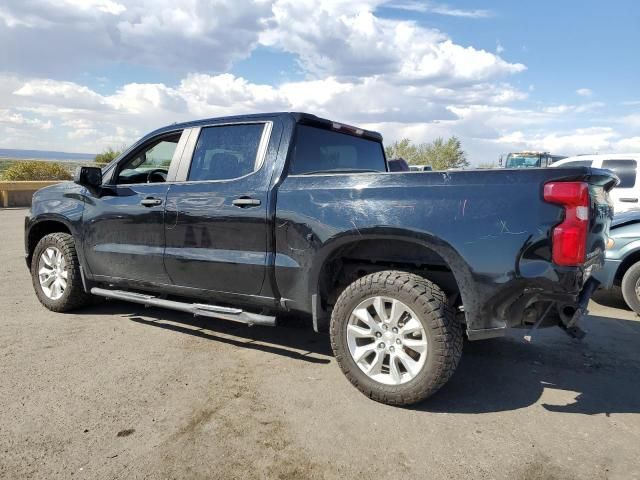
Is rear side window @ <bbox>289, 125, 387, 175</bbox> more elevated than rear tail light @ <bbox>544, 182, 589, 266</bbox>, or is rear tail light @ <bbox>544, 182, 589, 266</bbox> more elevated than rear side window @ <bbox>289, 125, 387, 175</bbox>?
rear side window @ <bbox>289, 125, 387, 175</bbox>

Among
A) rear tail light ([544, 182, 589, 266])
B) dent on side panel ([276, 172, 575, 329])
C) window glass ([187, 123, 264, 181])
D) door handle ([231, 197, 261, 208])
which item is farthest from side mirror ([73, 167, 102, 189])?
rear tail light ([544, 182, 589, 266])

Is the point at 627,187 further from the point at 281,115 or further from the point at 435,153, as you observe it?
the point at 435,153

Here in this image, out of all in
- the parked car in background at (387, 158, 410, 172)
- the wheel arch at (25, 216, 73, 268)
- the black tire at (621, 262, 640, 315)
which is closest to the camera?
the wheel arch at (25, 216, 73, 268)

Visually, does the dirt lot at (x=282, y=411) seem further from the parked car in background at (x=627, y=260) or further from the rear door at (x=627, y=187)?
the rear door at (x=627, y=187)

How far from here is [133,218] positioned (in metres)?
4.33

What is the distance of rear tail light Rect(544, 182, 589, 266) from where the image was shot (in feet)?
8.71

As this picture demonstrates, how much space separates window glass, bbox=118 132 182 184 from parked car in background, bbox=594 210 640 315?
4.65 m

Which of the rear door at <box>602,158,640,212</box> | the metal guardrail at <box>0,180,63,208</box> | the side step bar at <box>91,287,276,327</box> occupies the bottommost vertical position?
the side step bar at <box>91,287,276,327</box>

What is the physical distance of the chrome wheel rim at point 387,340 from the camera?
121 inches

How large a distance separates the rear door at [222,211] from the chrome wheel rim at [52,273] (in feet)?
5.32

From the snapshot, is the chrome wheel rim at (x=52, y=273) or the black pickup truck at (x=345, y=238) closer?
the black pickup truck at (x=345, y=238)

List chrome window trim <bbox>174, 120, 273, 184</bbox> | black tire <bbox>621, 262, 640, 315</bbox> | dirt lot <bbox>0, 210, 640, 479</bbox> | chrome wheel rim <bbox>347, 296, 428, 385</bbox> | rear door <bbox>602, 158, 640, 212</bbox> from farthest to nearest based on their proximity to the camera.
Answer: rear door <bbox>602, 158, 640, 212</bbox>
black tire <bbox>621, 262, 640, 315</bbox>
chrome window trim <bbox>174, 120, 273, 184</bbox>
chrome wheel rim <bbox>347, 296, 428, 385</bbox>
dirt lot <bbox>0, 210, 640, 479</bbox>

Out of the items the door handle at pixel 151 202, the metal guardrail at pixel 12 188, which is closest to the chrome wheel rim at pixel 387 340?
the door handle at pixel 151 202

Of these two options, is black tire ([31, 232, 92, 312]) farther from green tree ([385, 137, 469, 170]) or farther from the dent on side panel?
green tree ([385, 137, 469, 170])
